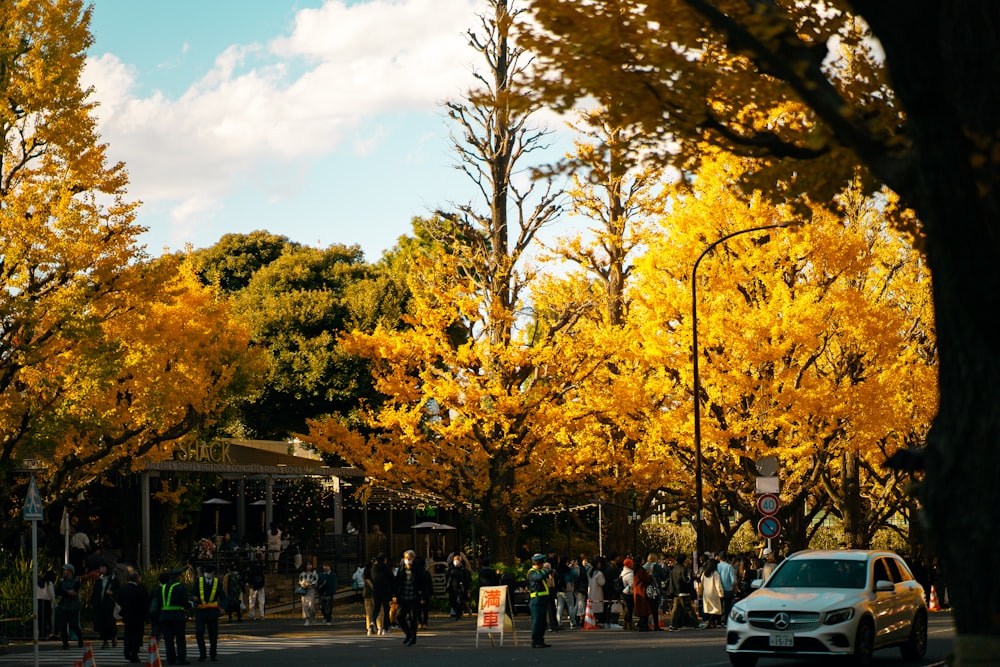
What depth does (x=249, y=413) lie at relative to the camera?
56.1 meters

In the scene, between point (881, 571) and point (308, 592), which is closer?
point (881, 571)

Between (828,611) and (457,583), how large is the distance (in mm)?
17678

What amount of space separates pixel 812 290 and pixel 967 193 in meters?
22.9

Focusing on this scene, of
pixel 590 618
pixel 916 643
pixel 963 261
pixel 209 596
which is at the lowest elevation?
pixel 590 618

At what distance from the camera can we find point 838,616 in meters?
16.5

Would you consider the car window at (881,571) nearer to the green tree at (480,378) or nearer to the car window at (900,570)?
the car window at (900,570)

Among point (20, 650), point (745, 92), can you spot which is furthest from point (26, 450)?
point (745, 92)

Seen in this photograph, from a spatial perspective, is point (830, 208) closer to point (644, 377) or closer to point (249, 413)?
point (644, 377)

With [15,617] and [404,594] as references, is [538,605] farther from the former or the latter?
[15,617]

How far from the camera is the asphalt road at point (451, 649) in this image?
20.0m

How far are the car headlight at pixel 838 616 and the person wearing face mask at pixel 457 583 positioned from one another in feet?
57.0

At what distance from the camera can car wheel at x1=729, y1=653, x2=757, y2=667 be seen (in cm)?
1678

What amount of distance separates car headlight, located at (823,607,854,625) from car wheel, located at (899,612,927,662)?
2.42 m

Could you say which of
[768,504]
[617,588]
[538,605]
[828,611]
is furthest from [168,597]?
[617,588]
